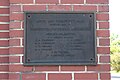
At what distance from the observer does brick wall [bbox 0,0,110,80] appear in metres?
2.94

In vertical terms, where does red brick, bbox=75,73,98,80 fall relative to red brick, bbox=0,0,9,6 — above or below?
below

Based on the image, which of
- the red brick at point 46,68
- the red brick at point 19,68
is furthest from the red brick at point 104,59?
the red brick at point 19,68

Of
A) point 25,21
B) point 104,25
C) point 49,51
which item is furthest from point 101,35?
point 25,21

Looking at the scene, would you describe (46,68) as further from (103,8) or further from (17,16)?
(103,8)

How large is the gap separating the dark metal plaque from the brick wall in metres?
0.05

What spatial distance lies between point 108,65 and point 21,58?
2.62 ft

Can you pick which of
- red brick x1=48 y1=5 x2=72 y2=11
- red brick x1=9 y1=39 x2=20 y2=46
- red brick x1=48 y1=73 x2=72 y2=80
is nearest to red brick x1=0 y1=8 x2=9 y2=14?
red brick x1=9 y1=39 x2=20 y2=46

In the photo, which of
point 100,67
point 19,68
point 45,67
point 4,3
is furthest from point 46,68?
point 4,3

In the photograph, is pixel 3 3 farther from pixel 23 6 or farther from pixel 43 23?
pixel 43 23

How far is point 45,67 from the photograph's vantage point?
295 cm

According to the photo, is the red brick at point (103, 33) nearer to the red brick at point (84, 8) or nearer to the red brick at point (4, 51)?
the red brick at point (84, 8)

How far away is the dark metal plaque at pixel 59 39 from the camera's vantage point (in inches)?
116

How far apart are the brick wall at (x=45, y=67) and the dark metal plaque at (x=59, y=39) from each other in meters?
0.05

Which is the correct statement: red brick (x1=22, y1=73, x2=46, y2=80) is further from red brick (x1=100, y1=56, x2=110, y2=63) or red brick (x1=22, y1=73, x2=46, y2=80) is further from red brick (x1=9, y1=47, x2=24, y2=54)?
red brick (x1=100, y1=56, x2=110, y2=63)
